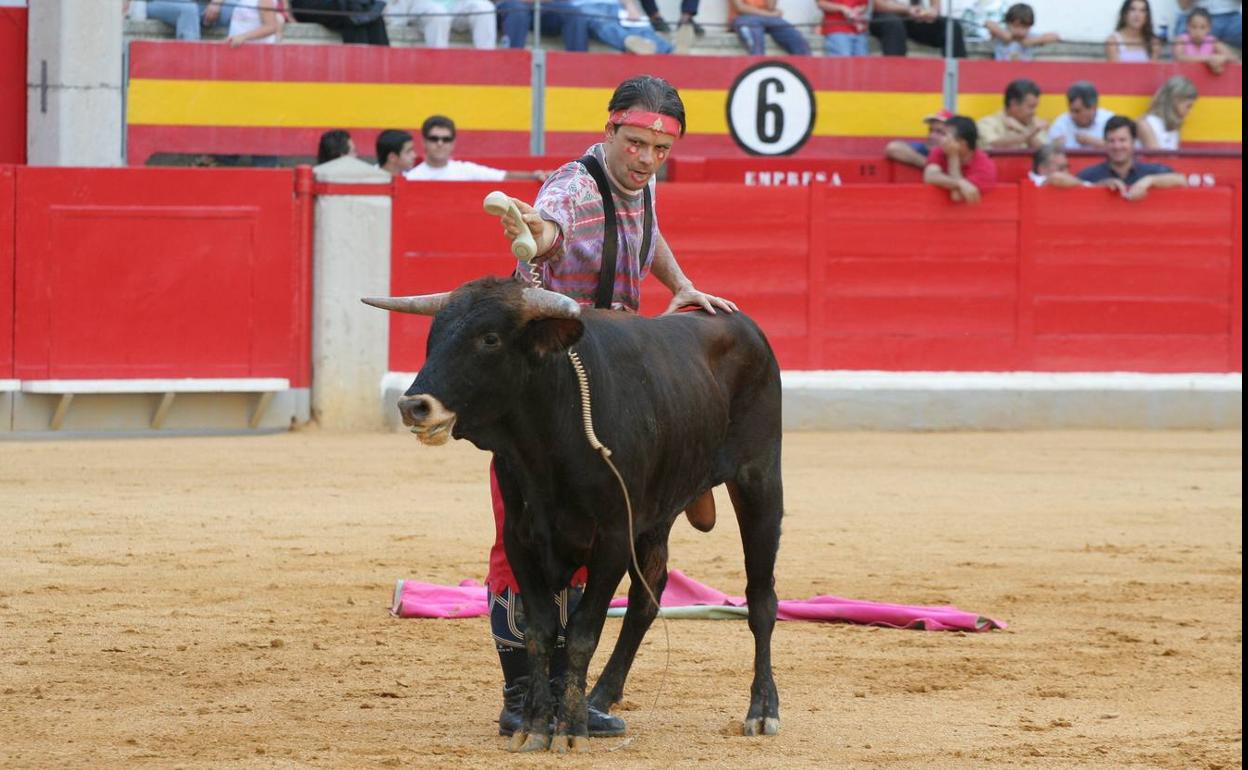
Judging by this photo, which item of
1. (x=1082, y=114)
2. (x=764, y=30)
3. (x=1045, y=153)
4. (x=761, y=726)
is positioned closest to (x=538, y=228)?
(x=761, y=726)

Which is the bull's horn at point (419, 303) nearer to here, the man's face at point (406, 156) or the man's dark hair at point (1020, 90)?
the man's face at point (406, 156)

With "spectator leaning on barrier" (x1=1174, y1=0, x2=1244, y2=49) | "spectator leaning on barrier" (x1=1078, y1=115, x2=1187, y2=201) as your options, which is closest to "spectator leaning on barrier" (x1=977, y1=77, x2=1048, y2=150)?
"spectator leaning on barrier" (x1=1078, y1=115, x2=1187, y2=201)

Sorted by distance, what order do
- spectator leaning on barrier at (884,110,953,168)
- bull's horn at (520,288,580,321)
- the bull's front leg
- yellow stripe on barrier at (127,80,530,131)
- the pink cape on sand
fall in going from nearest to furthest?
1. bull's horn at (520,288,580,321)
2. the bull's front leg
3. the pink cape on sand
4. spectator leaning on barrier at (884,110,953,168)
5. yellow stripe on barrier at (127,80,530,131)

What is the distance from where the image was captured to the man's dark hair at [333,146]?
11.0 m

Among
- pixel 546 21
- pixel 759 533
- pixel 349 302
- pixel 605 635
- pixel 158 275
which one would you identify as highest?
pixel 546 21

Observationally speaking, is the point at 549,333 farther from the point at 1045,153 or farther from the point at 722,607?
the point at 1045,153

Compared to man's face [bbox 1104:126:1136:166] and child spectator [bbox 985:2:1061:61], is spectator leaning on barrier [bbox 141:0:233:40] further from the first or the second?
man's face [bbox 1104:126:1136:166]

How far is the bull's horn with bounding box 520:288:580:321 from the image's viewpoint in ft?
12.5

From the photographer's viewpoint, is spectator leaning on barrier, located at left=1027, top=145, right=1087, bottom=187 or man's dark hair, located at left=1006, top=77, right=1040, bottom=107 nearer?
spectator leaning on barrier, located at left=1027, top=145, right=1087, bottom=187

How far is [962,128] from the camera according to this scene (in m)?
11.3

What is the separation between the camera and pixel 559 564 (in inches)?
160

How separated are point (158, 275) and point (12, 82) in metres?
1.92

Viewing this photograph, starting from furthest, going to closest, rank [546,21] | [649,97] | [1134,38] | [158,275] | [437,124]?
[1134,38], [546,21], [437,124], [158,275], [649,97]

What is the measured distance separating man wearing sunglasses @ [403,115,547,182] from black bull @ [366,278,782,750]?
633 centimetres
